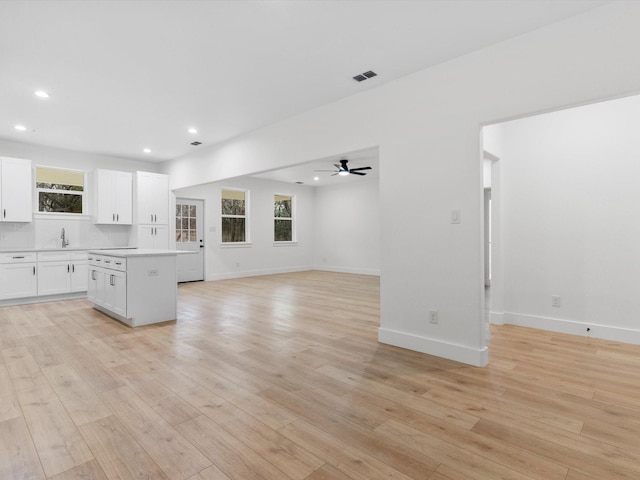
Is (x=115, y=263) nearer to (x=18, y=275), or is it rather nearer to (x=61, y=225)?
(x=18, y=275)

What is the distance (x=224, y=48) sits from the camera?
9.73 ft

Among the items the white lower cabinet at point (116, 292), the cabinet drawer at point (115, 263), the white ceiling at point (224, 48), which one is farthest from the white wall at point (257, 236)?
the white ceiling at point (224, 48)

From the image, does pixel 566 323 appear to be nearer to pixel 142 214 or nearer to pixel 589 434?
pixel 589 434

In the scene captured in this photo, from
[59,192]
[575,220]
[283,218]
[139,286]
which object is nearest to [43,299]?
[59,192]

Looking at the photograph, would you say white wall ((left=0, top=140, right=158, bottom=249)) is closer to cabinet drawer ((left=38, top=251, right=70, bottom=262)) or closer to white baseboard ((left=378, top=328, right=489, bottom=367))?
cabinet drawer ((left=38, top=251, right=70, bottom=262))

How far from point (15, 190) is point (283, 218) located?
6.34m

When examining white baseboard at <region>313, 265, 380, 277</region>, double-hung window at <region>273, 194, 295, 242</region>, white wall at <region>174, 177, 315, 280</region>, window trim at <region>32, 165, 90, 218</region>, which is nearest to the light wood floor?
window trim at <region>32, 165, 90, 218</region>

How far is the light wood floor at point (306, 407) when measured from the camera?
1.67 m

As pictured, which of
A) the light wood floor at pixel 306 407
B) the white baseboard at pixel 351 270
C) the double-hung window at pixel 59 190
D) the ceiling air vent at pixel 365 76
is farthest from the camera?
the white baseboard at pixel 351 270

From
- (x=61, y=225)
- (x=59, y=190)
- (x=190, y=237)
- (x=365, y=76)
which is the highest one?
(x=365, y=76)

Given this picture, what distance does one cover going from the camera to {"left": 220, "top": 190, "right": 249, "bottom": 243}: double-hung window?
9055mm

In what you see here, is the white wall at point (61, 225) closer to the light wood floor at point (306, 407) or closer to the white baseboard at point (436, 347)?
the light wood floor at point (306, 407)

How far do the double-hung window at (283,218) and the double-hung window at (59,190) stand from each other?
4.95 metres

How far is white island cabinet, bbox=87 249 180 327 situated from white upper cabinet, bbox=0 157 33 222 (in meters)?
2.37
